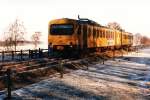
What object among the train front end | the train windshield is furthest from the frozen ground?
the train windshield

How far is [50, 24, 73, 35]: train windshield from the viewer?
31366 mm

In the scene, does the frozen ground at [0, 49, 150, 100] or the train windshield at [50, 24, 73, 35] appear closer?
the frozen ground at [0, 49, 150, 100]

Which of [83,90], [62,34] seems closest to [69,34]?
[62,34]

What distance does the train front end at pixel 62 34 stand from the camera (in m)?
31.1

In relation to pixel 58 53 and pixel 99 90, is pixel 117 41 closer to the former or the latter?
pixel 58 53

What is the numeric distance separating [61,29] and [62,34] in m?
0.55

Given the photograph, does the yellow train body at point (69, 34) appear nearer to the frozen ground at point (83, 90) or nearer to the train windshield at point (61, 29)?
the train windshield at point (61, 29)

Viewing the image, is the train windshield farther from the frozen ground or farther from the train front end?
the frozen ground

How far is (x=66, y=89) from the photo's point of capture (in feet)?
48.2

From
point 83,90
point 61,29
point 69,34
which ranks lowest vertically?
point 83,90

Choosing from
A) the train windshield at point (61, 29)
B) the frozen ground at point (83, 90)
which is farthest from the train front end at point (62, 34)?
the frozen ground at point (83, 90)

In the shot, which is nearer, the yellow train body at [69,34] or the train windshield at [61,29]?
the yellow train body at [69,34]

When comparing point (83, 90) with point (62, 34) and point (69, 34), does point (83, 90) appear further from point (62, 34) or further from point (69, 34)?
point (62, 34)

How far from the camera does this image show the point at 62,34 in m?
31.4
